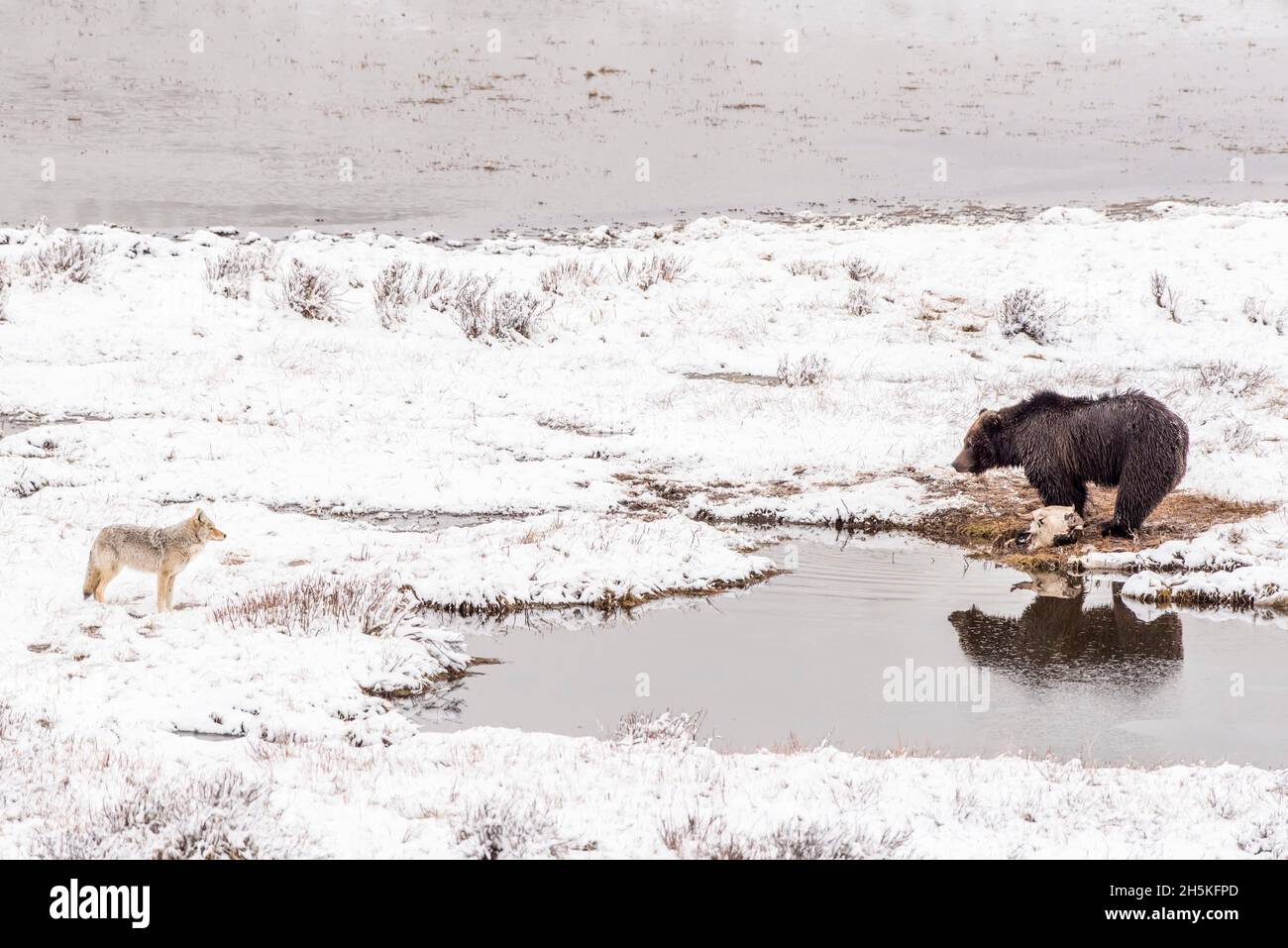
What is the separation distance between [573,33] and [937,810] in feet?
225

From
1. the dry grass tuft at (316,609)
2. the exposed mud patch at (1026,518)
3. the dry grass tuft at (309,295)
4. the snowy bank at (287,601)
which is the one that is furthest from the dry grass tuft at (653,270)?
the dry grass tuft at (316,609)

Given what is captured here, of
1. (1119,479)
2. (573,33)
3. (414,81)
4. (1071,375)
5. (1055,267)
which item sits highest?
(573,33)

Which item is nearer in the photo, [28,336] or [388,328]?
[28,336]

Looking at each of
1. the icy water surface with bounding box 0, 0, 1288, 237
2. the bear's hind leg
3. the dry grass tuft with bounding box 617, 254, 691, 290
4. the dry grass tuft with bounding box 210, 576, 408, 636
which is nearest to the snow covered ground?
the dry grass tuft with bounding box 210, 576, 408, 636

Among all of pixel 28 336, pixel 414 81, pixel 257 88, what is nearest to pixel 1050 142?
pixel 414 81

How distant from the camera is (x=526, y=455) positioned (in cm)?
1562

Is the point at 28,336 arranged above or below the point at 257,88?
below

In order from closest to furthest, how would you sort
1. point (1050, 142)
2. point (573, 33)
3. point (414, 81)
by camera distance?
1. point (1050, 142)
2. point (414, 81)
3. point (573, 33)

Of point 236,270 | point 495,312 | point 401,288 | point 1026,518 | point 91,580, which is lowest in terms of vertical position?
point 91,580

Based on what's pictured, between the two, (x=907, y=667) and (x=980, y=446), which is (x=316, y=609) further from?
(x=980, y=446)

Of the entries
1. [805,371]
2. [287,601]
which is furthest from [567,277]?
[287,601]

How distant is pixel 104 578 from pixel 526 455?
632 centimetres

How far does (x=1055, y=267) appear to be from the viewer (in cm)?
2477

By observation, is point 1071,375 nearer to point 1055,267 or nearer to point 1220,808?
point 1055,267
